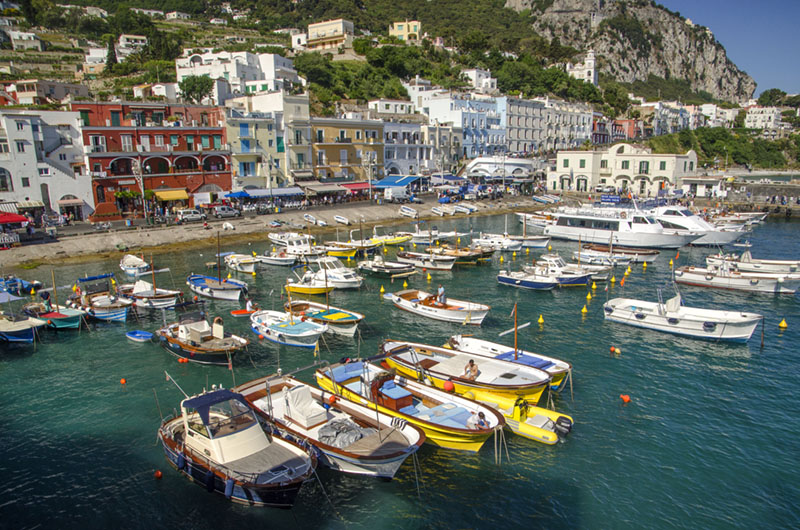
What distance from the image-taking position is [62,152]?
60.0 metres

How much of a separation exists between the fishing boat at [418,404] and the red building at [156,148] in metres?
52.8

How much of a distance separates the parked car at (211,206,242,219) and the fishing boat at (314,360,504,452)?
4694 cm

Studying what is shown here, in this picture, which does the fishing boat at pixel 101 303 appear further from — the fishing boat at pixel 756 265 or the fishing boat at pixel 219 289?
the fishing boat at pixel 756 265

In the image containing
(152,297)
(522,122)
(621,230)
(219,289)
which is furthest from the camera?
(522,122)

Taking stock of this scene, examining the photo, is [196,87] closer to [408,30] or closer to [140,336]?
[140,336]

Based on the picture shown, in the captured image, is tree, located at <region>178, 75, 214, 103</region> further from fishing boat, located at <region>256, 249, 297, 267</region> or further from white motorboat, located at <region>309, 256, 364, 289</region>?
white motorboat, located at <region>309, 256, 364, 289</region>

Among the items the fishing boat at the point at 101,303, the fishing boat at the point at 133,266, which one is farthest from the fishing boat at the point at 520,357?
the fishing boat at the point at 133,266

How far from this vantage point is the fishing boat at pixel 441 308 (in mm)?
33000

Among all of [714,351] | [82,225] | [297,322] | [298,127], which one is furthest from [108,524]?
[298,127]

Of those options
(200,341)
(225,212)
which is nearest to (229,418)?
(200,341)

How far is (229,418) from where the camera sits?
17578 mm

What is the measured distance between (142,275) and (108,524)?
32106 mm

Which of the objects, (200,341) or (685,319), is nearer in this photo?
(200,341)

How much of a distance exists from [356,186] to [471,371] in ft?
206
